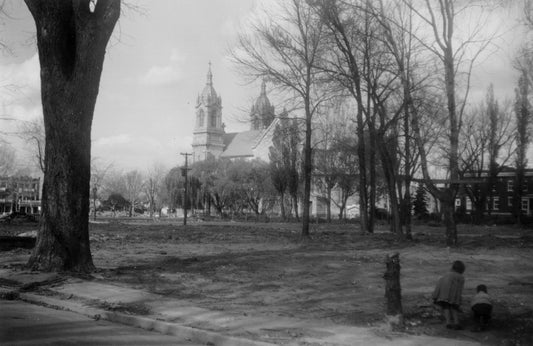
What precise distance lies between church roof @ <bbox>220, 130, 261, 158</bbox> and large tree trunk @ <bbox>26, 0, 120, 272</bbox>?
355 ft

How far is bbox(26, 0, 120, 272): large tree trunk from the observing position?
1329 centimetres

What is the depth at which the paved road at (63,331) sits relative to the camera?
7.25 meters

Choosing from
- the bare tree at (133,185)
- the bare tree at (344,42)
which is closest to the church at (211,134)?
the bare tree at (133,185)

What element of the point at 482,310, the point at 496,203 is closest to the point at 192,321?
the point at 482,310

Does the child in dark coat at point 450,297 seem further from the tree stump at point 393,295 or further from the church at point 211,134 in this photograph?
the church at point 211,134

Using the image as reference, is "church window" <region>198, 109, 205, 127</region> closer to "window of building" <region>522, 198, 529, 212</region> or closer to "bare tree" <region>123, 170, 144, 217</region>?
"bare tree" <region>123, 170, 144, 217</region>

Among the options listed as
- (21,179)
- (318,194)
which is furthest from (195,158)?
(318,194)

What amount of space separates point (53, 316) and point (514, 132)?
182 ft

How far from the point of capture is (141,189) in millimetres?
128750

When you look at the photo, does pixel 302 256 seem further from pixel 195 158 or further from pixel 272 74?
pixel 195 158

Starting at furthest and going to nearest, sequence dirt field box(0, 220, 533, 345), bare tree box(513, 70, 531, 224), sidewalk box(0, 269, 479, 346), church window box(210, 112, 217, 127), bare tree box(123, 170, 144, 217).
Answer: church window box(210, 112, 217, 127) → bare tree box(123, 170, 144, 217) → bare tree box(513, 70, 531, 224) → dirt field box(0, 220, 533, 345) → sidewalk box(0, 269, 479, 346)

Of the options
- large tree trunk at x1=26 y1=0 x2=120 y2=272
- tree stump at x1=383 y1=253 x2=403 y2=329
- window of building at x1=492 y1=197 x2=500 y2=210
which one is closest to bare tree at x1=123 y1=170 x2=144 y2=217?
window of building at x1=492 y1=197 x2=500 y2=210

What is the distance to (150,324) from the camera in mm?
8555

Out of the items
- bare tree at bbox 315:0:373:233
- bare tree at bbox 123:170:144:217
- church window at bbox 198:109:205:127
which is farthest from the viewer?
church window at bbox 198:109:205:127
